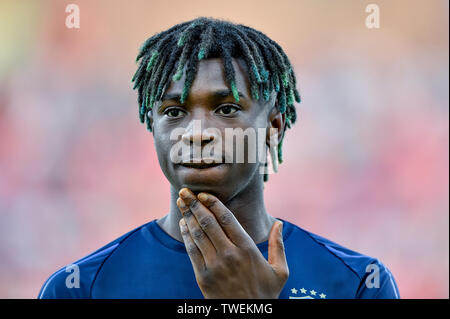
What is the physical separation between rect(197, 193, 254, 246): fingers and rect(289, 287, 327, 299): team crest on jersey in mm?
443

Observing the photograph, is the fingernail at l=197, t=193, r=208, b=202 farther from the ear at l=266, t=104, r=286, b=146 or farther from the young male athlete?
the ear at l=266, t=104, r=286, b=146

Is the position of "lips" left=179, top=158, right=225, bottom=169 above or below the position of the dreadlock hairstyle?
below

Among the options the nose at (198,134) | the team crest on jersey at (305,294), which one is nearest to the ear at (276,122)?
the nose at (198,134)

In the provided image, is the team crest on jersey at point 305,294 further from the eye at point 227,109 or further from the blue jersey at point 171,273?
the eye at point 227,109

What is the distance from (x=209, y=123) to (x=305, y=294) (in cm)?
85

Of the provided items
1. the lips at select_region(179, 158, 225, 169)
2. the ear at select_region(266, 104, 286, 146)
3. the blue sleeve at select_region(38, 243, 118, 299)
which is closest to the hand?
the lips at select_region(179, 158, 225, 169)

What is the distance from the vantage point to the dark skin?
209 centimetres

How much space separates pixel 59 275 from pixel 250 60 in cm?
127

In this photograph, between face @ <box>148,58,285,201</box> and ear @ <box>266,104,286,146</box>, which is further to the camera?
ear @ <box>266,104,286,146</box>

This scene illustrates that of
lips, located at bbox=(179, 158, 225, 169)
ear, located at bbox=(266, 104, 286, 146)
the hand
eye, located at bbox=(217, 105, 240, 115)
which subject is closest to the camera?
the hand

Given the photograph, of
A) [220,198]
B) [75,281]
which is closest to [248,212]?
[220,198]
